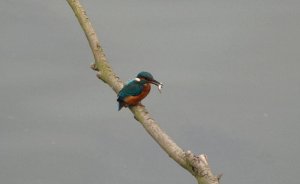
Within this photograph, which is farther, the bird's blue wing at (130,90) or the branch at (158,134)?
the bird's blue wing at (130,90)

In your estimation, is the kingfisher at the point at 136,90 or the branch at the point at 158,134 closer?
the branch at the point at 158,134

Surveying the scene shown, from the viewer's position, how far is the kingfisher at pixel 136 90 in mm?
2811

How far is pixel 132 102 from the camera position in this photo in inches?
112

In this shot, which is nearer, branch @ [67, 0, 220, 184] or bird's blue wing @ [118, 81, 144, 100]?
branch @ [67, 0, 220, 184]

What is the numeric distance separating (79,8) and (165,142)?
3.46ft

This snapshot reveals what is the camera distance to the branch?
2.08 meters

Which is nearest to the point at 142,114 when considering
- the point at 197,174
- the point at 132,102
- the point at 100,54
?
the point at 132,102

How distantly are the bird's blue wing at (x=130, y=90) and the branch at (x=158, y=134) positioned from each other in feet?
0.10

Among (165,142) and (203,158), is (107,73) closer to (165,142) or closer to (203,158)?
(165,142)

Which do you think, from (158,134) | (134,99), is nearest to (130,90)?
(134,99)

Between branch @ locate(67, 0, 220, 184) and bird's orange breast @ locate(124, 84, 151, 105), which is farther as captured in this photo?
bird's orange breast @ locate(124, 84, 151, 105)

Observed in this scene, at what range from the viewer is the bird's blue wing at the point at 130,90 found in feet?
9.19

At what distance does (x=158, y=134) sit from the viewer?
240cm

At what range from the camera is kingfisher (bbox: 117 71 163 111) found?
2811mm
